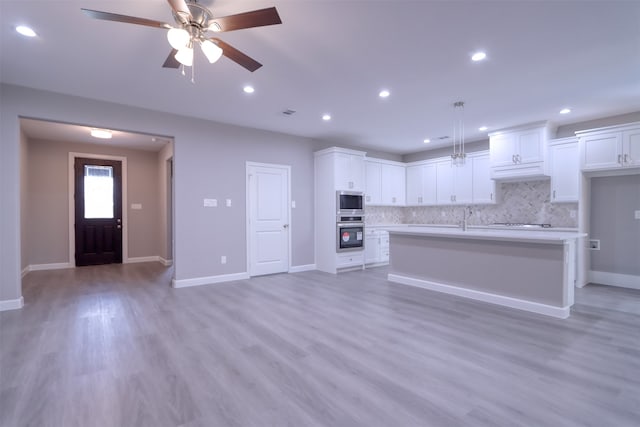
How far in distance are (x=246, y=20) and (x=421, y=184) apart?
629cm

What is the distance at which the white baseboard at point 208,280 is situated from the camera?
4.88 meters

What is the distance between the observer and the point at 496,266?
396cm

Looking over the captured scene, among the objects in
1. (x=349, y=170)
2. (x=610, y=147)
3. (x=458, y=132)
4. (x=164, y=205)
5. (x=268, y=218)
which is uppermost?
(x=458, y=132)

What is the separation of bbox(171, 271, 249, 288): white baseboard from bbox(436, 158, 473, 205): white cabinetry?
4.79 m

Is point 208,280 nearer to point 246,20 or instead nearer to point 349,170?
point 349,170

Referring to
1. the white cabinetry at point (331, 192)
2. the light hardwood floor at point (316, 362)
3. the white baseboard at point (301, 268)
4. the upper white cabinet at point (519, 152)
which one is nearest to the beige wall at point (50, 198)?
the light hardwood floor at point (316, 362)

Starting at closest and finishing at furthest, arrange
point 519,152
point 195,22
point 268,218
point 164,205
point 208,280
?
1. point 195,22
2. point 208,280
3. point 519,152
4. point 268,218
5. point 164,205

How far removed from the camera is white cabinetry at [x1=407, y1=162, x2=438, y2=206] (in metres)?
7.32

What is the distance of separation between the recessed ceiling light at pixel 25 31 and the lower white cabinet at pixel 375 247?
5.83 meters

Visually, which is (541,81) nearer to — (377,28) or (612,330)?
(377,28)

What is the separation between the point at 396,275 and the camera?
523 centimetres

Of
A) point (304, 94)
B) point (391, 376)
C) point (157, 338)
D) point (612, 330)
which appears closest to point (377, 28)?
point (304, 94)

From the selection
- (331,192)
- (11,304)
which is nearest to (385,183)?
(331,192)

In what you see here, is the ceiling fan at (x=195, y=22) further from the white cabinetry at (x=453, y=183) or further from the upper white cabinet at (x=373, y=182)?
the white cabinetry at (x=453, y=183)
